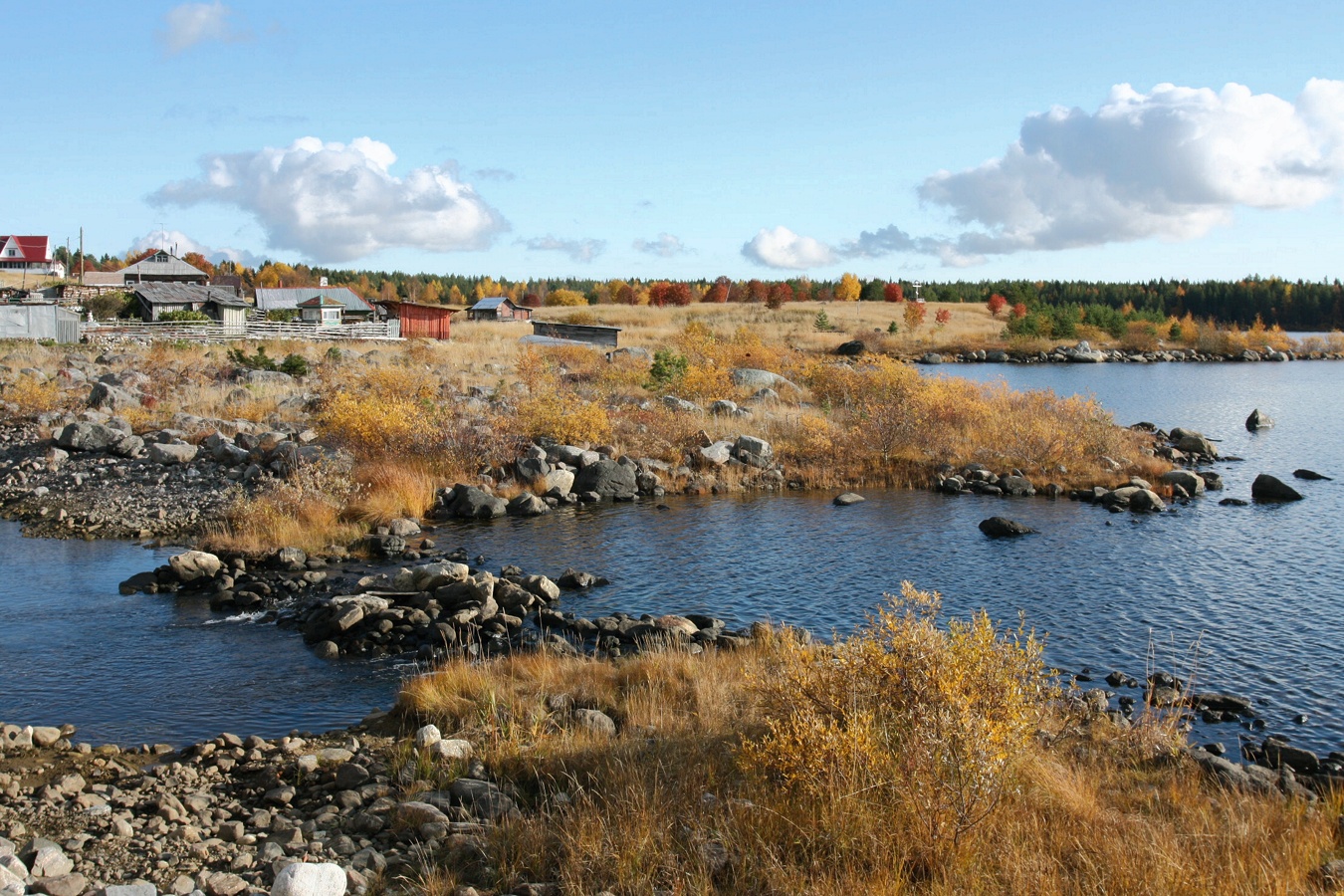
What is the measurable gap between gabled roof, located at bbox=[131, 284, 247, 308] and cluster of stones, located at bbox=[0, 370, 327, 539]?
128ft

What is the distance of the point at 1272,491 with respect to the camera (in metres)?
24.3

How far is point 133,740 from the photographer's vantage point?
9.94m

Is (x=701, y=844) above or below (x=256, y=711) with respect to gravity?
above

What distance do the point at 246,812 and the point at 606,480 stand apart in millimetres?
16252

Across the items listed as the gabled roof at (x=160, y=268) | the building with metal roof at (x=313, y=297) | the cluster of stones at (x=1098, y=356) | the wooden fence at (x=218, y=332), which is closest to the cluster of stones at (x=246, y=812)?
the wooden fence at (x=218, y=332)

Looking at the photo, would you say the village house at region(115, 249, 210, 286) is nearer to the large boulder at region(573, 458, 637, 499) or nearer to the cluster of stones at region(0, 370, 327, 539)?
the cluster of stones at region(0, 370, 327, 539)

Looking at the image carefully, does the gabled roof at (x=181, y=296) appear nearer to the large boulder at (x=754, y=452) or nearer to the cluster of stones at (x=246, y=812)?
the large boulder at (x=754, y=452)

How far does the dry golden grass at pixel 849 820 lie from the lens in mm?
5797

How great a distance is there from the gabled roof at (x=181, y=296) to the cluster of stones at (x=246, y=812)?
6092 centimetres

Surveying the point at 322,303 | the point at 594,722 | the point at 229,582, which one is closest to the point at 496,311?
the point at 322,303

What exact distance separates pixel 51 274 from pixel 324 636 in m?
121

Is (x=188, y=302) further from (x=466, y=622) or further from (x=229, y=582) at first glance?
(x=466, y=622)

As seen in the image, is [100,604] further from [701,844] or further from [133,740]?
[701,844]

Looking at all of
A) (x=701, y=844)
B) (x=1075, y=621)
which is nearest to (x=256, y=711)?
(x=701, y=844)
